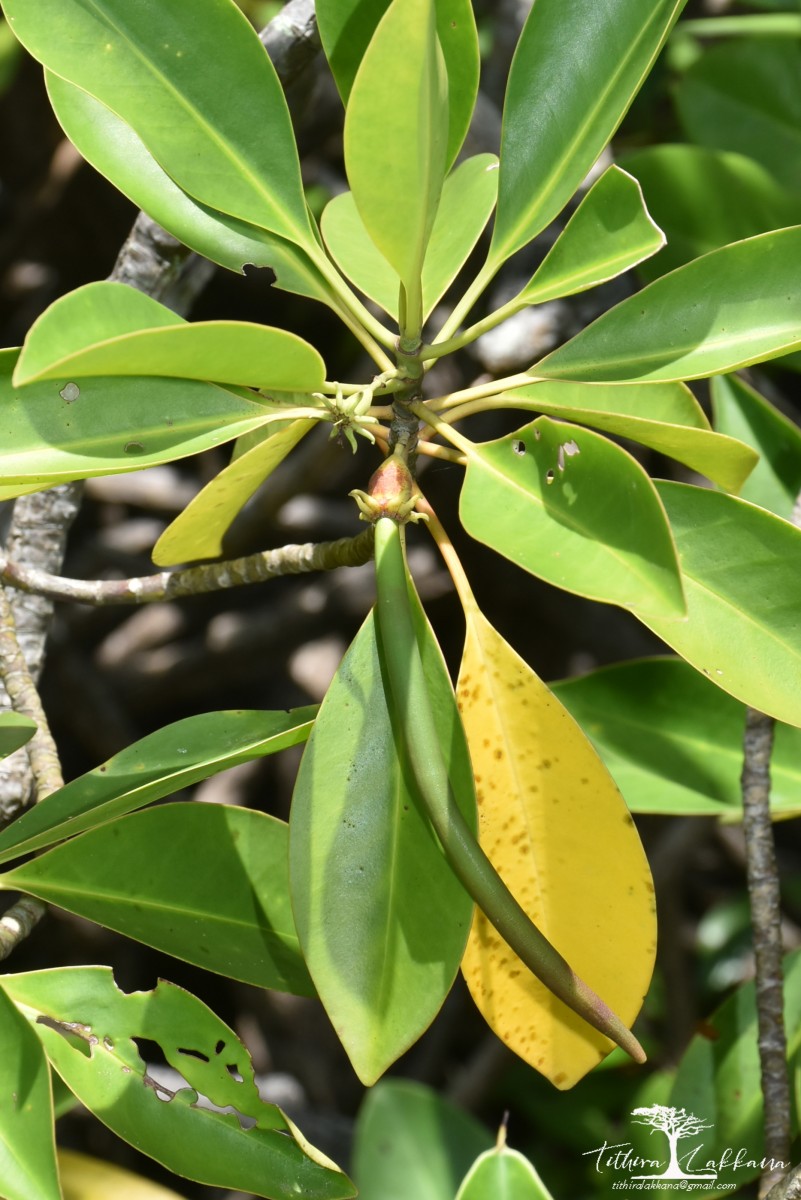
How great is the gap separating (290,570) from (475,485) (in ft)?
0.54

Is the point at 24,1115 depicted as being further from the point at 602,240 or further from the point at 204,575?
the point at 602,240

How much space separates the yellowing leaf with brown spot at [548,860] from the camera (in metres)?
0.69

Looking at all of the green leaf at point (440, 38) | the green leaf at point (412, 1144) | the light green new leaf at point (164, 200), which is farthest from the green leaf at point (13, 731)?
the green leaf at point (412, 1144)

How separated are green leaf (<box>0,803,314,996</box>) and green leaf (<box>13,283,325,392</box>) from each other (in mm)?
324

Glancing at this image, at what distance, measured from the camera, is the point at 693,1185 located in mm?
959

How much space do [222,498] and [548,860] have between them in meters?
0.33

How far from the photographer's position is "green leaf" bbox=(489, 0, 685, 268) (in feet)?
2.06

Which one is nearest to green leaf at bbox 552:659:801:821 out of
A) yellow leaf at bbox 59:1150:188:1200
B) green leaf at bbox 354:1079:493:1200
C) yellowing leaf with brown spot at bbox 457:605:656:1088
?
yellowing leaf with brown spot at bbox 457:605:656:1088

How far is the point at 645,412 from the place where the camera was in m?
0.66

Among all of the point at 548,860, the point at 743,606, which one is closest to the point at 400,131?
the point at 743,606

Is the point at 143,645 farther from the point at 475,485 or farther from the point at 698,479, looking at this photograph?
the point at 475,485

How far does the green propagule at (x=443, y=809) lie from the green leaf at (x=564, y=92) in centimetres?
24

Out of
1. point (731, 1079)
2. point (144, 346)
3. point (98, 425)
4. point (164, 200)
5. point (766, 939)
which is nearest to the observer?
point (144, 346)

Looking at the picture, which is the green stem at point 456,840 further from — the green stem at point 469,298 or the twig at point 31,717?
the twig at point 31,717
